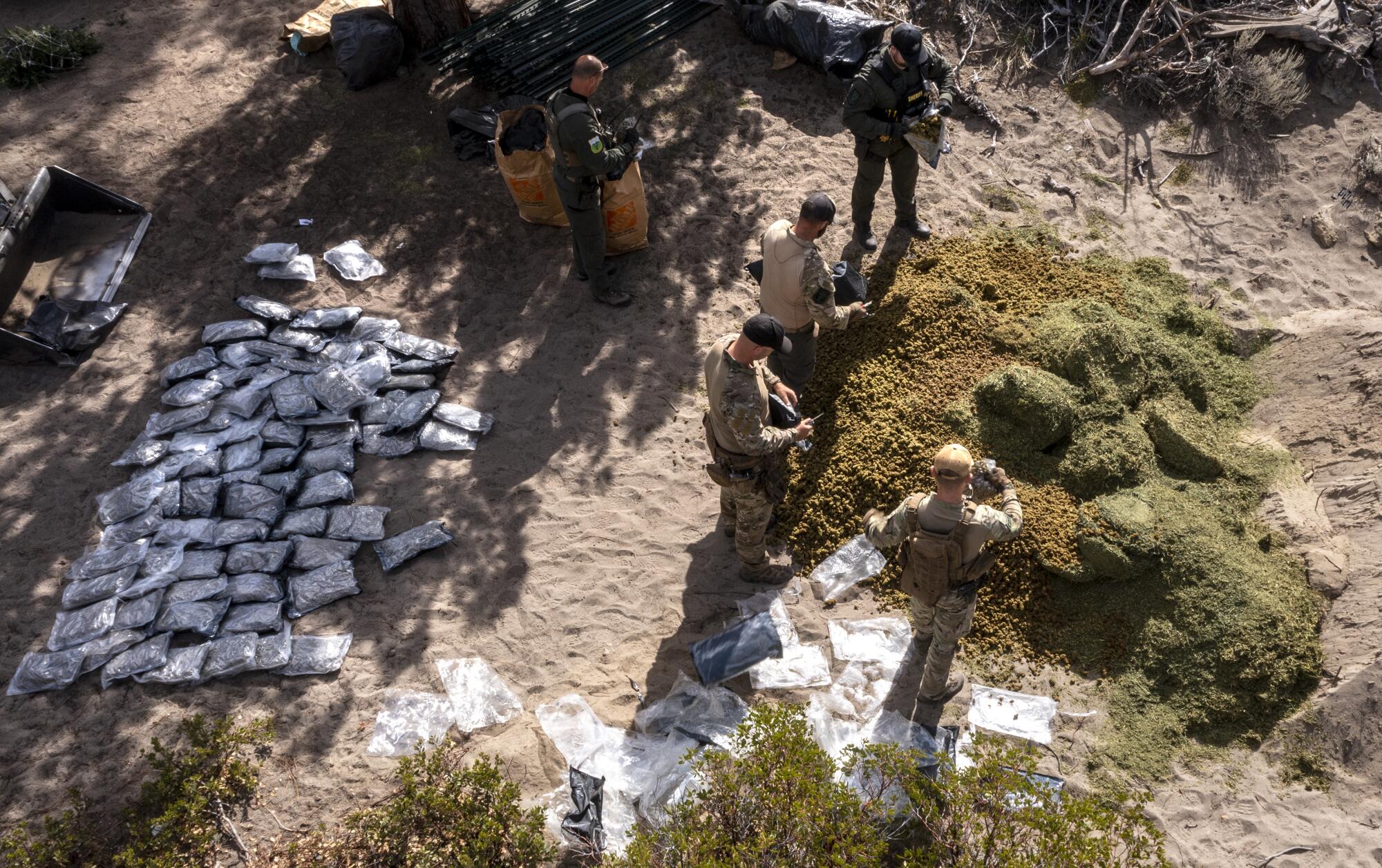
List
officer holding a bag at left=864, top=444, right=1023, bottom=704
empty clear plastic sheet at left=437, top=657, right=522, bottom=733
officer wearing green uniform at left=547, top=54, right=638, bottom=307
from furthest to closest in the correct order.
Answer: officer wearing green uniform at left=547, top=54, right=638, bottom=307 < empty clear plastic sheet at left=437, top=657, right=522, bottom=733 < officer holding a bag at left=864, top=444, right=1023, bottom=704

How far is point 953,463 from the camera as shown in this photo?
423 centimetres

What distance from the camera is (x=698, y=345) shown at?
7355 millimetres

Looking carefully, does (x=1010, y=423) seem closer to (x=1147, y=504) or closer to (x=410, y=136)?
(x=1147, y=504)

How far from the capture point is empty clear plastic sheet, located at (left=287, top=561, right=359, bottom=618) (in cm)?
582

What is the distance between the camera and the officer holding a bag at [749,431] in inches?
195

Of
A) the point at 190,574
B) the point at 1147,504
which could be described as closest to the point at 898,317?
the point at 1147,504

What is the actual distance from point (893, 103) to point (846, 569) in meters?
3.56

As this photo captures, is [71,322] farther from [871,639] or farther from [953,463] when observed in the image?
[953,463]

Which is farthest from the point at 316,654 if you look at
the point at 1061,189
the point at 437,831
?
the point at 1061,189

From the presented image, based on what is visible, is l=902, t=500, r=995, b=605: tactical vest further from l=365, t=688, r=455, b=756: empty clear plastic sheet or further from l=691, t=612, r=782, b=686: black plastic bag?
l=365, t=688, r=455, b=756: empty clear plastic sheet

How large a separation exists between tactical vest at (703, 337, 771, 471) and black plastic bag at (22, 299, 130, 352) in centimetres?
539

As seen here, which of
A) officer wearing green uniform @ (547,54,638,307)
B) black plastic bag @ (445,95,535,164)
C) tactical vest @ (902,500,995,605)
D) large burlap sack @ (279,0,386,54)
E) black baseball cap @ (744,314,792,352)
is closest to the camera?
tactical vest @ (902,500,995,605)

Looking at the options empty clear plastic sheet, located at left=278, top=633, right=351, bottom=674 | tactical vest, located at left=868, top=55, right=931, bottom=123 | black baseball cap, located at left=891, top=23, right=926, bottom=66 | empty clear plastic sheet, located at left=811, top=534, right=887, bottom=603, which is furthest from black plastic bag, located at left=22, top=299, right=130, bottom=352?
black baseball cap, located at left=891, top=23, right=926, bottom=66

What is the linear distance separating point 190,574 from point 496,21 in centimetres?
646
